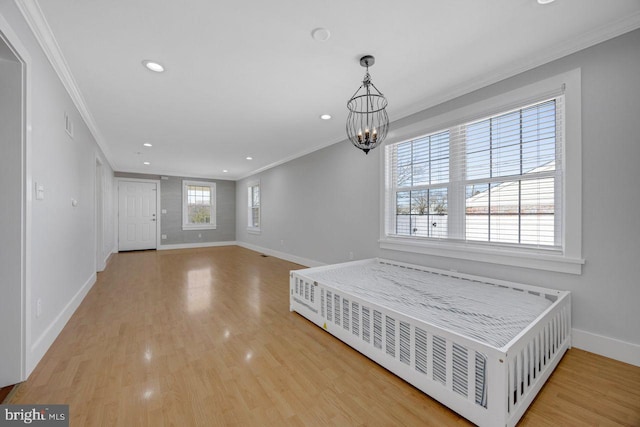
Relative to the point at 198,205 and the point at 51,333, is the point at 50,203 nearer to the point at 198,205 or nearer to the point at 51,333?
the point at 51,333

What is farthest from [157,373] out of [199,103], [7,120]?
[199,103]

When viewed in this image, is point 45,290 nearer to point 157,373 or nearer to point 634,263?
point 157,373

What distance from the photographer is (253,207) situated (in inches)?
315

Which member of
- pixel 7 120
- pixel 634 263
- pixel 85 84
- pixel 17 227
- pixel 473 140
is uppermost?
pixel 85 84

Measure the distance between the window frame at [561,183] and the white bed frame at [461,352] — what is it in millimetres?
247

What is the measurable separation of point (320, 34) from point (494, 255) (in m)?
2.50

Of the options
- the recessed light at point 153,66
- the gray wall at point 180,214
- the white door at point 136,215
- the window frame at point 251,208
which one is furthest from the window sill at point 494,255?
the white door at point 136,215

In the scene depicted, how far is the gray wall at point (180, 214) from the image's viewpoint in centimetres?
805

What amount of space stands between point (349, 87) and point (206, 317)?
2.88m

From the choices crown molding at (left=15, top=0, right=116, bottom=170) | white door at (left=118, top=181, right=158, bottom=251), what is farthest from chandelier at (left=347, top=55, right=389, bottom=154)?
white door at (left=118, top=181, right=158, bottom=251)

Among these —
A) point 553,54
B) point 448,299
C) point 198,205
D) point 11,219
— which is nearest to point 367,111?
point 553,54

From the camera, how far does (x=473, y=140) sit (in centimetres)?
278

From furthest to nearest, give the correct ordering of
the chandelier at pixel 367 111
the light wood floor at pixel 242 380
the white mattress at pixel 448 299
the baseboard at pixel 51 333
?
the chandelier at pixel 367 111 < the baseboard at pixel 51 333 < the white mattress at pixel 448 299 < the light wood floor at pixel 242 380

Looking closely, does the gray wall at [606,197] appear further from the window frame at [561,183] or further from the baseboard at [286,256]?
the baseboard at [286,256]
